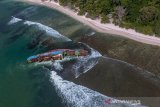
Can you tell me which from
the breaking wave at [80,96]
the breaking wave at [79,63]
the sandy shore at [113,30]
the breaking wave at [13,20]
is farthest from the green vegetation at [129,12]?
the breaking wave at [80,96]

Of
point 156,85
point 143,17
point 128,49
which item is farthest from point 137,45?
point 156,85

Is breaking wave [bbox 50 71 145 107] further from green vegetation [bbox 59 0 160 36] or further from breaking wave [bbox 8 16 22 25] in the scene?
breaking wave [bbox 8 16 22 25]

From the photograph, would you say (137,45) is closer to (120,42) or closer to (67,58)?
(120,42)

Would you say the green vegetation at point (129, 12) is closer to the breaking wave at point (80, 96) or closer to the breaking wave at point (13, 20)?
the breaking wave at point (13, 20)

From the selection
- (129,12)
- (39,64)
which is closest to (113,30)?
(129,12)

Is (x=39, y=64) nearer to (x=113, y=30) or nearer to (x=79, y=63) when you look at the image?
(x=79, y=63)

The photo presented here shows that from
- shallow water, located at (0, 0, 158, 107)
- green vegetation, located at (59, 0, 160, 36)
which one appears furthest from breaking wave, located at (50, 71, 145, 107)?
green vegetation, located at (59, 0, 160, 36)

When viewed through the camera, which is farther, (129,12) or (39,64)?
(129,12)
